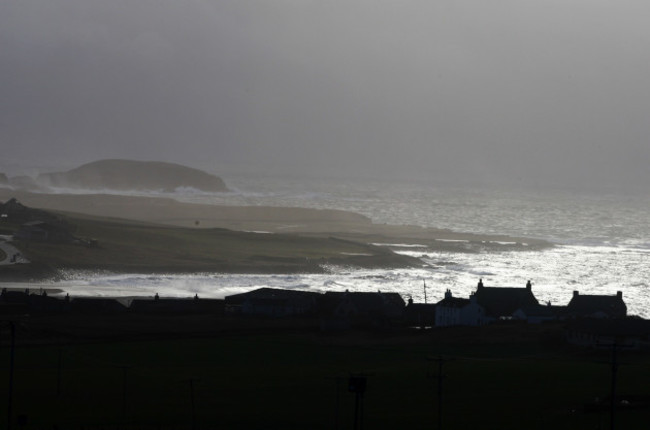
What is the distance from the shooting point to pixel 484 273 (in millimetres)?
63438

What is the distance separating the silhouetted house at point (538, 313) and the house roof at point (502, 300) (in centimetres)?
43

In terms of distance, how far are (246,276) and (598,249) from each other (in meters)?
27.8

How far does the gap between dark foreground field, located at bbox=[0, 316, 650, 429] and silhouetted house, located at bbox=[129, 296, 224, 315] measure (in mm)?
4083

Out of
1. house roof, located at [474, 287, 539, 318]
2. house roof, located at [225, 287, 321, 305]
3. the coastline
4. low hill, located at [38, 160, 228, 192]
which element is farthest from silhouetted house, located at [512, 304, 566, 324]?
low hill, located at [38, 160, 228, 192]

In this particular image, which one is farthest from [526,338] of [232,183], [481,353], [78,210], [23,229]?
[232,183]

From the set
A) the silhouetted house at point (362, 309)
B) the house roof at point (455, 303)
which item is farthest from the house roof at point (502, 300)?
the silhouetted house at point (362, 309)

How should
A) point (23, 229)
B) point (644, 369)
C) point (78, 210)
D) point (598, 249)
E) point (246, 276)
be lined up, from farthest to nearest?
point (78, 210)
point (598, 249)
point (23, 229)
point (246, 276)
point (644, 369)

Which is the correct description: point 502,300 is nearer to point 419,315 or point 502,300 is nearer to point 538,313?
point 538,313

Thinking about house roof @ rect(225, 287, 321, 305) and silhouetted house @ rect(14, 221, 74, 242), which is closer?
house roof @ rect(225, 287, 321, 305)

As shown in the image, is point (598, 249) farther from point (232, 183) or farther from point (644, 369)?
point (232, 183)

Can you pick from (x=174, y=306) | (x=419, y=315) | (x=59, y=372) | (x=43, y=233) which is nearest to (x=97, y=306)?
(x=174, y=306)

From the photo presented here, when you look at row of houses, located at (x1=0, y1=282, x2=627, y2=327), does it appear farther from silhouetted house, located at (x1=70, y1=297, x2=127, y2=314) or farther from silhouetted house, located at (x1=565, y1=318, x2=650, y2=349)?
silhouetted house, located at (x1=565, y1=318, x2=650, y2=349)

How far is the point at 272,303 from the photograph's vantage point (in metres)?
47.2

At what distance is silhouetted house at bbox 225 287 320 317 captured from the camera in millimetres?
46531
